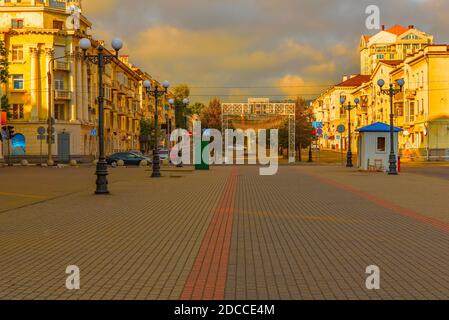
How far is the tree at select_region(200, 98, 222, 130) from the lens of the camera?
102312 mm

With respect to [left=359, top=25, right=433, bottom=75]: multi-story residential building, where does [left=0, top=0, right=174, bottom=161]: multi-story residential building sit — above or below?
below

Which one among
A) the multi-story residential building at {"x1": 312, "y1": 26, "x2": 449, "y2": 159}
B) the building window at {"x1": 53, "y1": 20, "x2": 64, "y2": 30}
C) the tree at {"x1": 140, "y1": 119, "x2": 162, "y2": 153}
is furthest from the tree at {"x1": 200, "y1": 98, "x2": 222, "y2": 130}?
the building window at {"x1": 53, "y1": 20, "x2": 64, "y2": 30}

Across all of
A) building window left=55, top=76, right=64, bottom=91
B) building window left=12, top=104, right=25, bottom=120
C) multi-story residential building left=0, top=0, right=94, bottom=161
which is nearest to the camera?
multi-story residential building left=0, top=0, right=94, bottom=161

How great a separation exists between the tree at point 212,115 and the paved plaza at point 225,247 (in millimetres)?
85286

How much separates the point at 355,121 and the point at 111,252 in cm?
10381

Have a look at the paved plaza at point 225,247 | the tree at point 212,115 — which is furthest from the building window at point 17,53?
the tree at point 212,115

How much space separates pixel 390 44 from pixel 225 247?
138 metres

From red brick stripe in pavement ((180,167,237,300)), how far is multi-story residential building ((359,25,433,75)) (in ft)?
399

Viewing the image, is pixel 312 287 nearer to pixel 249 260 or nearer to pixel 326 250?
pixel 249 260

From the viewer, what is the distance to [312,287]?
6.42 metres

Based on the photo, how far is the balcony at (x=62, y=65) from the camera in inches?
2335

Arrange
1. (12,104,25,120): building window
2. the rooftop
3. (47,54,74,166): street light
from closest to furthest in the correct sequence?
(47,54,74,166): street light → (12,104,25,120): building window → the rooftop

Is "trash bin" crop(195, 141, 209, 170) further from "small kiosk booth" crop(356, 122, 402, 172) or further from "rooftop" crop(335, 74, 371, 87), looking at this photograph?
"rooftop" crop(335, 74, 371, 87)

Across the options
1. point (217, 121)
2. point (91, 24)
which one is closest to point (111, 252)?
point (91, 24)
